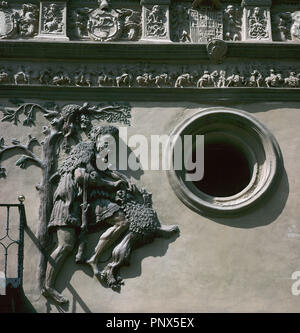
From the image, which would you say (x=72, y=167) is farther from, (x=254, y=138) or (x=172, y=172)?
(x=254, y=138)

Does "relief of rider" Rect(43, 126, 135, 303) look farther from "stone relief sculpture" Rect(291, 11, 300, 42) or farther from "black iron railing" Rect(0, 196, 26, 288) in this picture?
"stone relief sculpture" Rect(291, 11, 300, 42)

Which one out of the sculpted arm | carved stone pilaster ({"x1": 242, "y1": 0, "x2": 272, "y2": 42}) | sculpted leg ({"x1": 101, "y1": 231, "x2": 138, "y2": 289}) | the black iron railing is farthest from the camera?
carved stone pilaster ({"x1": 242, "y1": 0, "x2": 272, "y2": 42})

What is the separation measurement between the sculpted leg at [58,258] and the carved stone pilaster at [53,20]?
10.7 ft

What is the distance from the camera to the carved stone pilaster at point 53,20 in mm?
16797

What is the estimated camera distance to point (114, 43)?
16703 mm

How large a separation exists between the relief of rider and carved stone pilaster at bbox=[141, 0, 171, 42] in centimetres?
213

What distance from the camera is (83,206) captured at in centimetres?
1564

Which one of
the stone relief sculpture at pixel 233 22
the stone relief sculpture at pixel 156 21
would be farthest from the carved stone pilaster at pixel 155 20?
the stone relief sculpture at pixel 233 22

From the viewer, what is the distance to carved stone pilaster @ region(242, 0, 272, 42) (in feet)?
55.8

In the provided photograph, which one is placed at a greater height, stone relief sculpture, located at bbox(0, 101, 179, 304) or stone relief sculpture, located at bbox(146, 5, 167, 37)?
stone relief sculpture, located at bbox(146, 5, 167, 37)

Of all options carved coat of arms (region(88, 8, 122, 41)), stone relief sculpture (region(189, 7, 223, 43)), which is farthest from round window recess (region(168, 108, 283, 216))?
carved coat of arms (region(88, 8, 122, 41))

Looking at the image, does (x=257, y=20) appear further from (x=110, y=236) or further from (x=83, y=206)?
(x=110, y=236)

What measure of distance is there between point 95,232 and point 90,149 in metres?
1.28

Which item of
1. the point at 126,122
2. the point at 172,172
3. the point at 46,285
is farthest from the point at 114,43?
the point at 46,285
